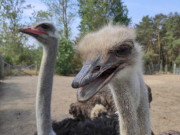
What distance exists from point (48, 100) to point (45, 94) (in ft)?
0.19

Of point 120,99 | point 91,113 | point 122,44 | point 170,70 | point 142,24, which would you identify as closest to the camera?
point 122,44

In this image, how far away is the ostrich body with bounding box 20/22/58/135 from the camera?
157 cm

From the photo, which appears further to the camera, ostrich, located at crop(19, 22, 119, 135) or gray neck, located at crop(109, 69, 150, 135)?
ostrich, located at crop(19, 22, 119, 135)

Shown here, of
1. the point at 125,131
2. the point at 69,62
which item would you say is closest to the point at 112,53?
the point at 125,131

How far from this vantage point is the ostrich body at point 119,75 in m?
0.79

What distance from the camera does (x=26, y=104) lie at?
458 cm

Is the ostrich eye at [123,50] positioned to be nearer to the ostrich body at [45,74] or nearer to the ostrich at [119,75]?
the ostrich at [119,75]

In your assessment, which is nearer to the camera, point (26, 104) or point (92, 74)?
point (92, 74)

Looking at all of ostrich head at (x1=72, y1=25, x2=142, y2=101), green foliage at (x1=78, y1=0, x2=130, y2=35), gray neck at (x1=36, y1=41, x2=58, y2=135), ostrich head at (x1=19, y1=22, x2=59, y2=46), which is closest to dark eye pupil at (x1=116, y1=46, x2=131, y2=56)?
ostrich head at (x1=72, y1=25, x2=142, y2=101)

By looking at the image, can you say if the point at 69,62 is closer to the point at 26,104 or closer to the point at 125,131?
the point at 26,104

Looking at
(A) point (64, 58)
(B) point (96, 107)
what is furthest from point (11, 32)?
(B) point (96, 107)

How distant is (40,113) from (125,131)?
32.4 inches

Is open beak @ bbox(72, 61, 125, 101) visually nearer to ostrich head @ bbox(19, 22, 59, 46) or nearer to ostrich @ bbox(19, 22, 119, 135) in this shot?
ostrich @ bbox(19, 22, 119, 135)

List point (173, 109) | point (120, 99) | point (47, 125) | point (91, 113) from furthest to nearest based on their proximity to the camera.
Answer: point (173, 109) → point (91, 113) → point (47, 125) → point (120, 99)
